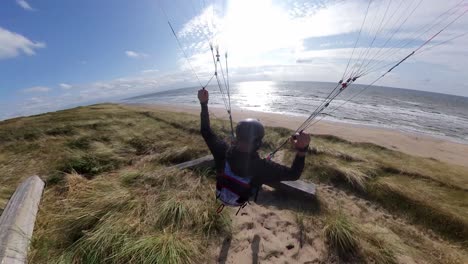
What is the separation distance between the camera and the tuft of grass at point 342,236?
12.5 feet

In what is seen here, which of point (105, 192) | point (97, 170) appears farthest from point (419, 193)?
point (97, 170)

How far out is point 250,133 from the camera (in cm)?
293

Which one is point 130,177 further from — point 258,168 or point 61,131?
point 61,131

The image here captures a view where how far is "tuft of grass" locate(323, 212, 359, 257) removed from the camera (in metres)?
3.80

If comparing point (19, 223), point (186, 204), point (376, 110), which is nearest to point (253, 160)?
point (186, 204)

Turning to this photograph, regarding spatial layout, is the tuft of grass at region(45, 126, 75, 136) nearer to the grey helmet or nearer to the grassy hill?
the grassy hill

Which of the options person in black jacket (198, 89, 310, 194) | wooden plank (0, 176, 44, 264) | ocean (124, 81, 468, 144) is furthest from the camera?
ocean (124, 81, 468, 144)

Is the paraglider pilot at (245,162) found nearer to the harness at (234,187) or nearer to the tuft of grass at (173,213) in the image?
the harness at (234,187)

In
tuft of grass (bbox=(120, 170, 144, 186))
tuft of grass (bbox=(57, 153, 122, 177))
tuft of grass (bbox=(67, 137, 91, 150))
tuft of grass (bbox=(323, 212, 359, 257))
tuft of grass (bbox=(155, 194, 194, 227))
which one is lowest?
tuft of grass (bbox=(323, 212, 359, 257))

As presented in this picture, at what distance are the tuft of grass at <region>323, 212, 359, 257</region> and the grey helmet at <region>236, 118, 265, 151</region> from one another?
263 centimetres

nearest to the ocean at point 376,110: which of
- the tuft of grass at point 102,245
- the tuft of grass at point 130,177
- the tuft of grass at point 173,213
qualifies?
the tuft of grass at point 130,177

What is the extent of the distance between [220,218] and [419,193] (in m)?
5.70

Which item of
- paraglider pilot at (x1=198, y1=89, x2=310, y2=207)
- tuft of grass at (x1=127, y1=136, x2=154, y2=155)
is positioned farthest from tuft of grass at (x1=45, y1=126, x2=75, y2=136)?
paraglider pilot at (x1=198, y1=89, x2=310, y2=207)

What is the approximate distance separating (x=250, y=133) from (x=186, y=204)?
2.59 m
